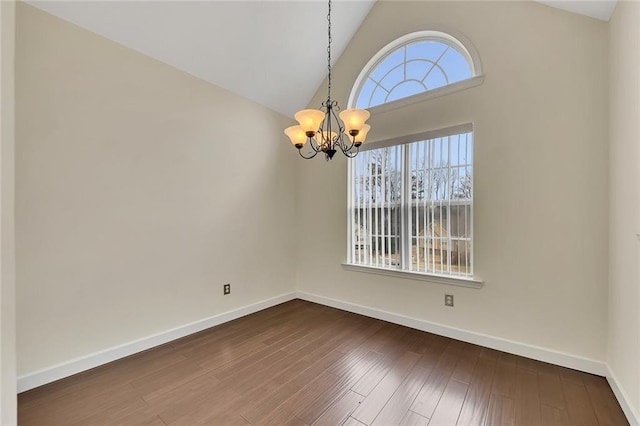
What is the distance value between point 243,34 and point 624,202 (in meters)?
3.40

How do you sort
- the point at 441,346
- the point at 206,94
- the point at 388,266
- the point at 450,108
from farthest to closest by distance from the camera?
the point at 388,266 < the point at 206,94 < the point at 450,108 < the point at 441,346

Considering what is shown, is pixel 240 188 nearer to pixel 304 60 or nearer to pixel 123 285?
pixel 123 285

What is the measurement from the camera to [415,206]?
116 inches

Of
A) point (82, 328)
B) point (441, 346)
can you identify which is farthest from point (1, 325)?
point (441, 346)

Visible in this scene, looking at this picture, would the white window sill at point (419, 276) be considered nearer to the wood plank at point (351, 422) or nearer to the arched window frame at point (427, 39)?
the wood plank at point (351, 422)

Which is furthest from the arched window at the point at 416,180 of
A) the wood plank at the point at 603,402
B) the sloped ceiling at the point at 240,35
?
the wood plank at the point at 603,402

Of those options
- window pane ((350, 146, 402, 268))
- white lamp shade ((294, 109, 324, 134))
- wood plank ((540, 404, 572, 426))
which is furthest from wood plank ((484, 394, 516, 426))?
white lamp shade ((294, 109, 324, 134))

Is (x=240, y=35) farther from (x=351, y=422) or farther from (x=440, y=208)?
(x=351, y=422)

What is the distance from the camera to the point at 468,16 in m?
2.60

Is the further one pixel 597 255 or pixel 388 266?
pixel 388 266

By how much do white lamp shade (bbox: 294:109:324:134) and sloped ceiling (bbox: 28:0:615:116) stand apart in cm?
141

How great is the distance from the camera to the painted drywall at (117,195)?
188 cm

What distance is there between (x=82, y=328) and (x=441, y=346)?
9.86 feet

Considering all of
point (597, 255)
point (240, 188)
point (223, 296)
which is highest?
point (240, 188)
